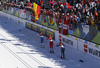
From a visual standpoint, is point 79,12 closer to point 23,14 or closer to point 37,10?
point 37,10

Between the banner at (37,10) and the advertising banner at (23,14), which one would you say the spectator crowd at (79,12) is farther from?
the advertising banner at (23,14)

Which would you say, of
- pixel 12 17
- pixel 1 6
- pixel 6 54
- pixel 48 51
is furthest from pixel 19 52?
pixel 1 6

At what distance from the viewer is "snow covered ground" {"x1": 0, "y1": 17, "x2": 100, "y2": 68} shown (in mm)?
13703

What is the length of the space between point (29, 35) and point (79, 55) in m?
8.20

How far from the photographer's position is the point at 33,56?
15.4 meters

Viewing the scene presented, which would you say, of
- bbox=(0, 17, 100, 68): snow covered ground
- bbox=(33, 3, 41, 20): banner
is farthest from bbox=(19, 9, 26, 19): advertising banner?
bbox=(0, 17, 100, 68): snow covered ground

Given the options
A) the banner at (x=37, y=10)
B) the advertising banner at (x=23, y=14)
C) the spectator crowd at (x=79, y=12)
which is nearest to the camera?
the spectator crowd at (x=79, y=12)

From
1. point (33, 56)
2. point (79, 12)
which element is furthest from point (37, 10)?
point (33, 56)

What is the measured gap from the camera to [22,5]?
25.9 meters

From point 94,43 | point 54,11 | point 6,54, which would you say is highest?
point 54,11

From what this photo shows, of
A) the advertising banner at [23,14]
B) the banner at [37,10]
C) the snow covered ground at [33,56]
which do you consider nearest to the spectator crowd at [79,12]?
the banner at [37,10]

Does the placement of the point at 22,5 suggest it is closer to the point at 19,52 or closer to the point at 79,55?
the point at 19,52

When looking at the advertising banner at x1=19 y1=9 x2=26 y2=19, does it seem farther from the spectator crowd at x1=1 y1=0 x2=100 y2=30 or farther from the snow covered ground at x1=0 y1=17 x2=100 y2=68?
the spectator crowd at x1=1 y1=0 x2=100 y2=30

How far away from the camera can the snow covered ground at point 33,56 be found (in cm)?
1370
